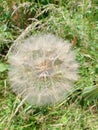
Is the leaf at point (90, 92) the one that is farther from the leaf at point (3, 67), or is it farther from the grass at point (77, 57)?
the leaf at point (3, 67)

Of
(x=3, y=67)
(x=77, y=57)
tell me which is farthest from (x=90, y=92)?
(x=3, y=67)

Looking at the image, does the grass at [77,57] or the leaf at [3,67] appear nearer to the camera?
the grass at [77,57]

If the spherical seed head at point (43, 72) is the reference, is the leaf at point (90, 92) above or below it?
below

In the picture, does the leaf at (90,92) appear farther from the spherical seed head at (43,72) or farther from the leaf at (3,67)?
the leaf at (3,67)

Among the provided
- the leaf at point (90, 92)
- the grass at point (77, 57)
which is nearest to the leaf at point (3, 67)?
the grass at point (77, 57)

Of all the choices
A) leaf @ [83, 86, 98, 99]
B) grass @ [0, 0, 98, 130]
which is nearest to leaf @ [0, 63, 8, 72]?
grass @ [0, 0, 98, 130]

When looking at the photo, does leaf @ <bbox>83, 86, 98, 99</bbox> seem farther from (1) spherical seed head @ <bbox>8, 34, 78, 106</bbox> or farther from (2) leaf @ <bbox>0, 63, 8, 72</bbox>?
(2) leaf @ <bbox>0, 63, 8, 72</bbox>

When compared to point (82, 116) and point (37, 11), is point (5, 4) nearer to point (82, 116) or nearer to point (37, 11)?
point (37, 11)

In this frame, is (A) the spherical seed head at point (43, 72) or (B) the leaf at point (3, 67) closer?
(A) the spherical seed head at point (43, 72)
